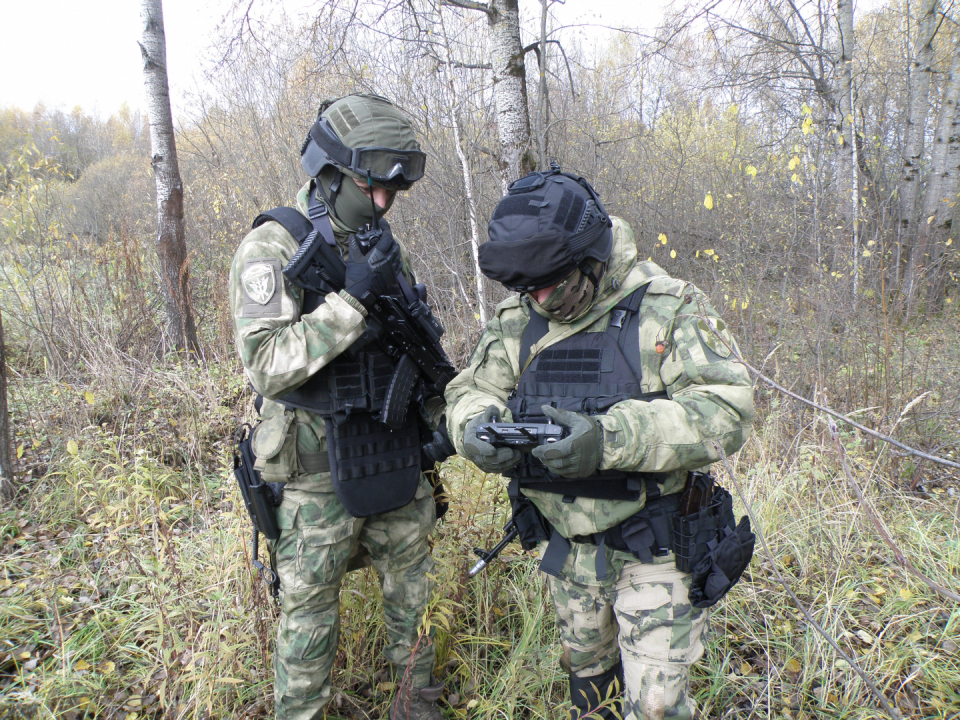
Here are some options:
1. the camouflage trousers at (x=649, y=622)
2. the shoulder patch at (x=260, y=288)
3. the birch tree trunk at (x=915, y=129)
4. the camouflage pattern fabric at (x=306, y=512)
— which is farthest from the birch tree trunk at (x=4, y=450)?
the birch tree trunk at (x=915, y=129)

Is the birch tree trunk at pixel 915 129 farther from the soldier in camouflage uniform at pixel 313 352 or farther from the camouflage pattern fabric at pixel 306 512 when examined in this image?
the camouflage pattern fabric at pixel 306 512

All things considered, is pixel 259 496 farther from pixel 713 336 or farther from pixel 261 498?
pixel 713 336

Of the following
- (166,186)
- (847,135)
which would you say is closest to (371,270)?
(166,186)

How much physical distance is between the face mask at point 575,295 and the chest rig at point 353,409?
735 mm

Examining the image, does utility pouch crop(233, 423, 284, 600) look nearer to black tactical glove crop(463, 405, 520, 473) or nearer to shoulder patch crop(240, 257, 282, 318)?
shoulder patch crop(240, 257, 282, 318)

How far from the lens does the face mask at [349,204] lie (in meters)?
2.14

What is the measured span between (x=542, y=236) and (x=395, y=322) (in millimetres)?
782

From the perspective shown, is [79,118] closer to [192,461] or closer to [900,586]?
[192,461]

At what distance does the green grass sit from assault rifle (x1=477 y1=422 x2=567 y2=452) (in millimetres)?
924

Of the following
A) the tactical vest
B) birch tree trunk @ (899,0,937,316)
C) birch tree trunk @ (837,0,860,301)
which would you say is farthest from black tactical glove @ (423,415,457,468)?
birch tree trunk @ (899,0,937,316)

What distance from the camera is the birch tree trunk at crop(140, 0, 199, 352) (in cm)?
541

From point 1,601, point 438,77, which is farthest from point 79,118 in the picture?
point 1,601

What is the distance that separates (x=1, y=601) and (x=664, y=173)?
704 centimetres

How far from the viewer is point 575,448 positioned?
147 centimetres
